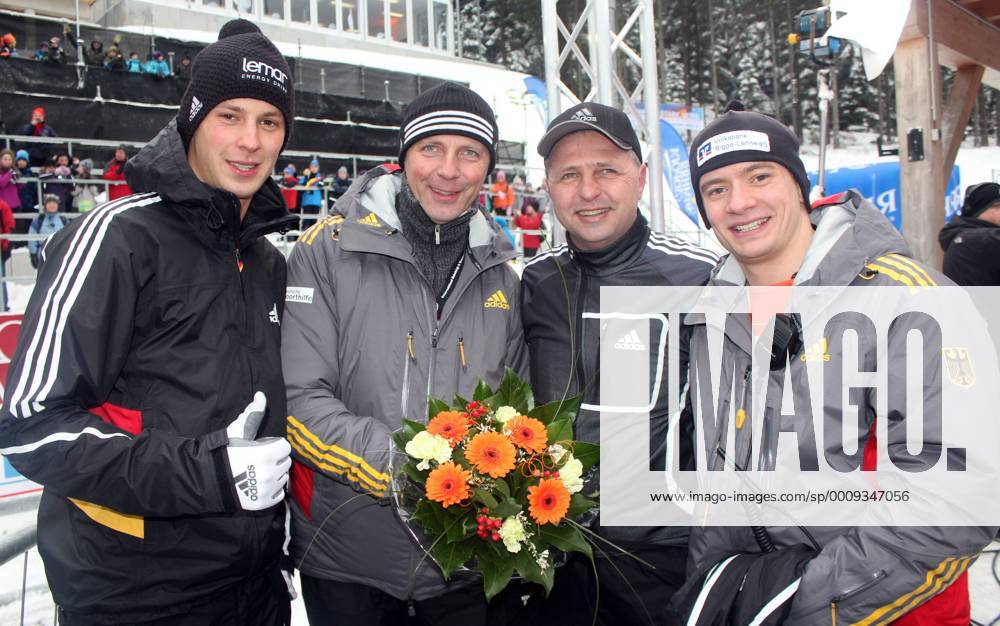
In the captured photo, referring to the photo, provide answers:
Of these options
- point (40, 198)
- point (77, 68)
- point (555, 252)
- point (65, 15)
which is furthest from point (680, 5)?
point (555, 252)

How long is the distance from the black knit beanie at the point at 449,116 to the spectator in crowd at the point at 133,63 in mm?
17850

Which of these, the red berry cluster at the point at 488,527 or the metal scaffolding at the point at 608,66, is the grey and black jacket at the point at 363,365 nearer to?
the red berry cluster at the point at 488,527

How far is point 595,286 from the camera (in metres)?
2.39

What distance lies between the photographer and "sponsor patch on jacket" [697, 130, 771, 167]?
1.95m

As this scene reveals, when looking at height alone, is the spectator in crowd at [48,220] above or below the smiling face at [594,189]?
above

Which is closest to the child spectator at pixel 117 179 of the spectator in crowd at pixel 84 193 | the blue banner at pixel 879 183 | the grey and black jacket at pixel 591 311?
the spectator in crowd at pixel 84 193

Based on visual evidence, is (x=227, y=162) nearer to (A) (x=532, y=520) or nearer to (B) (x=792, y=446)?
(A) (x=532, y=520)

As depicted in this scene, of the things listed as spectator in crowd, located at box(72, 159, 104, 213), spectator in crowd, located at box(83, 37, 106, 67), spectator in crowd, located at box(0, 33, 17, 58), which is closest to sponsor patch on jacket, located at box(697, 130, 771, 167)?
spectator in crowd, located at box(72, 159, 104, 213)

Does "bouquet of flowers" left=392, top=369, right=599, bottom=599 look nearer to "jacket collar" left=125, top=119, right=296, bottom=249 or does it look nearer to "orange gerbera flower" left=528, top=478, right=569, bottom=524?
"orange gerbera flower" left=528, top=478, right=569, bottom=524

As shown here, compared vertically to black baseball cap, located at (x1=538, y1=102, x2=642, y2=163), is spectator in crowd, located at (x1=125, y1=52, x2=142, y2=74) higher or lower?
higher

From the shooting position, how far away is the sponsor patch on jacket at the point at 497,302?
233cm

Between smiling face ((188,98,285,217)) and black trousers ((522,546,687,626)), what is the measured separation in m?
1.59

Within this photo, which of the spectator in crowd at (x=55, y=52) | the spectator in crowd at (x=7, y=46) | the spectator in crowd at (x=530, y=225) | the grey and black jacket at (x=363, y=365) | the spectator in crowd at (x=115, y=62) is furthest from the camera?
the spectator in crowd at (x=115, y=62)

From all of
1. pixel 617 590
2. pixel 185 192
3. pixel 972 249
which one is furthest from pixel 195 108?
pixel 972 249
